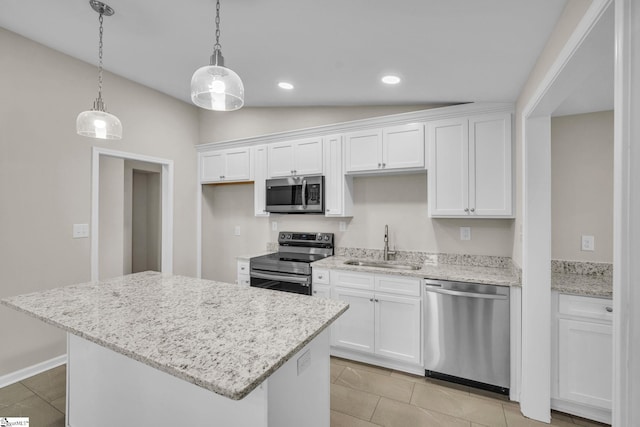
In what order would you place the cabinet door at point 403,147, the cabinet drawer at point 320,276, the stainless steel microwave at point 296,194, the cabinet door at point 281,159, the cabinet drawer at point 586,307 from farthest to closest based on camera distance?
the cabinet door at point 281,159 → the stainless steel microwave at point 296,194 → the cabinet drawer at point 320,276 → the cabinet door at point 403,147 → the cabinet drawer at point 586,307

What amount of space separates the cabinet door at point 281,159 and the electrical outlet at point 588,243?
9.12 ft

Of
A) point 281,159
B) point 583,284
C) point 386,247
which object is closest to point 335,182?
point 281,159

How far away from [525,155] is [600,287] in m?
1.03

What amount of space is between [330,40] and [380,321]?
2.28m

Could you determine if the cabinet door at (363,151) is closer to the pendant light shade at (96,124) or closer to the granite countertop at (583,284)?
the granite countertop at (583,284)

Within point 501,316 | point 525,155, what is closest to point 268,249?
point 501,316

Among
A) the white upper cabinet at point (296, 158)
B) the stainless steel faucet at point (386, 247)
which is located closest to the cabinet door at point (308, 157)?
the white upper cabinet at point (296, 158)

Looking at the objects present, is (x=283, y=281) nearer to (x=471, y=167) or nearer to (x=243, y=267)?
(x=243, y=267)

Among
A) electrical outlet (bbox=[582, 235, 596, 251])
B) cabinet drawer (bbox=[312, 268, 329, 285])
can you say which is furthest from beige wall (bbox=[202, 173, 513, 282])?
cabinet drawer (bbox=[312, 268, 329, 285])

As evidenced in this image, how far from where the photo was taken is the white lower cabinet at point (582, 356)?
6.49 feet

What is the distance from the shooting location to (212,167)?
409 cm

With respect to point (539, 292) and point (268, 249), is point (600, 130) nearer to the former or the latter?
point (539, 292)

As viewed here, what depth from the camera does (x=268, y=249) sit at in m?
4.01

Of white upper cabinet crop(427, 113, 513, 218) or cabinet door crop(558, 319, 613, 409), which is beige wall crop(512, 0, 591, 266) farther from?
cabinet door crop(558, 319, 613, 409)
